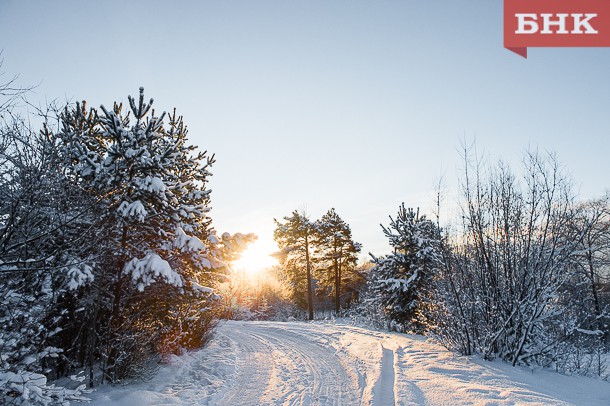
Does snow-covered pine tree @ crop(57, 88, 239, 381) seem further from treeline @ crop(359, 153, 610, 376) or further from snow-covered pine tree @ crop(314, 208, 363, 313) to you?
snow-covered pine tree @ crop(314, 208, 363, 313)

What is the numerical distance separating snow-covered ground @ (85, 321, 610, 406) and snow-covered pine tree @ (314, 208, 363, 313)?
2145 cm

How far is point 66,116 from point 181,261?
14.3 feet

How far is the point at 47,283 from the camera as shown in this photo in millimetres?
5824

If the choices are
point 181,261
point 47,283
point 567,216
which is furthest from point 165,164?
point 567,216

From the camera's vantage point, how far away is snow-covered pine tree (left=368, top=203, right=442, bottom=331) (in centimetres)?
1561

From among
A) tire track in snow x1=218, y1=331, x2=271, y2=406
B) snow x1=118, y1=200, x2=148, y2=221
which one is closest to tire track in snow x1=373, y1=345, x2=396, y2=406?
tire track in snow x1=218, y1=331, x2=271, y2=406

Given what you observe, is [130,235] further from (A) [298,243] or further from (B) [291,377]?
(A) [298,243]

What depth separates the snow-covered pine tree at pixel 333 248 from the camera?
3259cm

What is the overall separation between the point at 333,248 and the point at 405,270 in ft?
53.5

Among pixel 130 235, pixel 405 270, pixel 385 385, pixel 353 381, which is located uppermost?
pixel 130 235

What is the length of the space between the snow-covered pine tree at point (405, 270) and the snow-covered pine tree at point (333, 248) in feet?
48.9

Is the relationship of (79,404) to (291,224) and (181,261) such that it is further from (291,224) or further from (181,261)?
(291,224)

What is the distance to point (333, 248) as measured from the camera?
107ft

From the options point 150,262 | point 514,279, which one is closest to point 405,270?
point 514,279
